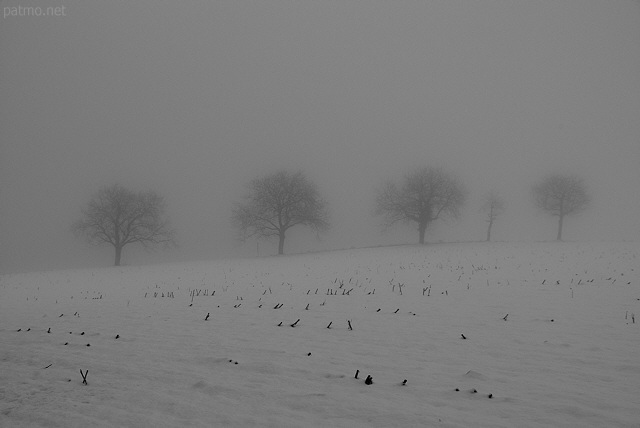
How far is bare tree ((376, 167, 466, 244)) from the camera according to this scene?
4388 cm

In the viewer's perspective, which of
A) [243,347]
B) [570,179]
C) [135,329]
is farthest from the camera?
[570,179]

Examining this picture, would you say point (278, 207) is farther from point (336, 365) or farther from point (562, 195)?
point (562, 195)

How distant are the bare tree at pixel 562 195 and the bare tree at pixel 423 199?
14.6 meters

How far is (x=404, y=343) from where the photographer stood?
630 centimetres

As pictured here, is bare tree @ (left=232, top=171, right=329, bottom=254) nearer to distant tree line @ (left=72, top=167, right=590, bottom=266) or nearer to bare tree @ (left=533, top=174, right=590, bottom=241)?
distant tree line @ (left=72, top=167, right=590, bottom=266)

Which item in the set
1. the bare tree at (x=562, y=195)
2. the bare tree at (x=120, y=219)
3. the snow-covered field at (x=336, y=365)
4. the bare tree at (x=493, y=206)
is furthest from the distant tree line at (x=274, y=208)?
the snow-covered field at (x=336, y=365)

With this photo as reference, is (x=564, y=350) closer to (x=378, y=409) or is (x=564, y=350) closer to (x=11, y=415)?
(x=378, y=409)

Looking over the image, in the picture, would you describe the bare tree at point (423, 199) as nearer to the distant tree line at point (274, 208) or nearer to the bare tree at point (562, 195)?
the distant tree line at point (274, 208)

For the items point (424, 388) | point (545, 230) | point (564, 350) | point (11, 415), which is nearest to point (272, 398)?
point (424, 388)

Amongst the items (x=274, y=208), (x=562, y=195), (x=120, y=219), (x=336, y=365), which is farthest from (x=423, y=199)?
(x=336, y=365)

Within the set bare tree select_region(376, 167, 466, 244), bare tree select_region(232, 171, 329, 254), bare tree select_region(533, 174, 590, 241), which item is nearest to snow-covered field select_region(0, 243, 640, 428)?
bare tree select_region(232, 171, 329, 254)

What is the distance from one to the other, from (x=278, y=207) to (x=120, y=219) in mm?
19582

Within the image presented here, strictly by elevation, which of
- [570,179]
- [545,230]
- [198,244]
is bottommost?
[198,244]

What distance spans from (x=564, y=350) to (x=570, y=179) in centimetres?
5534
